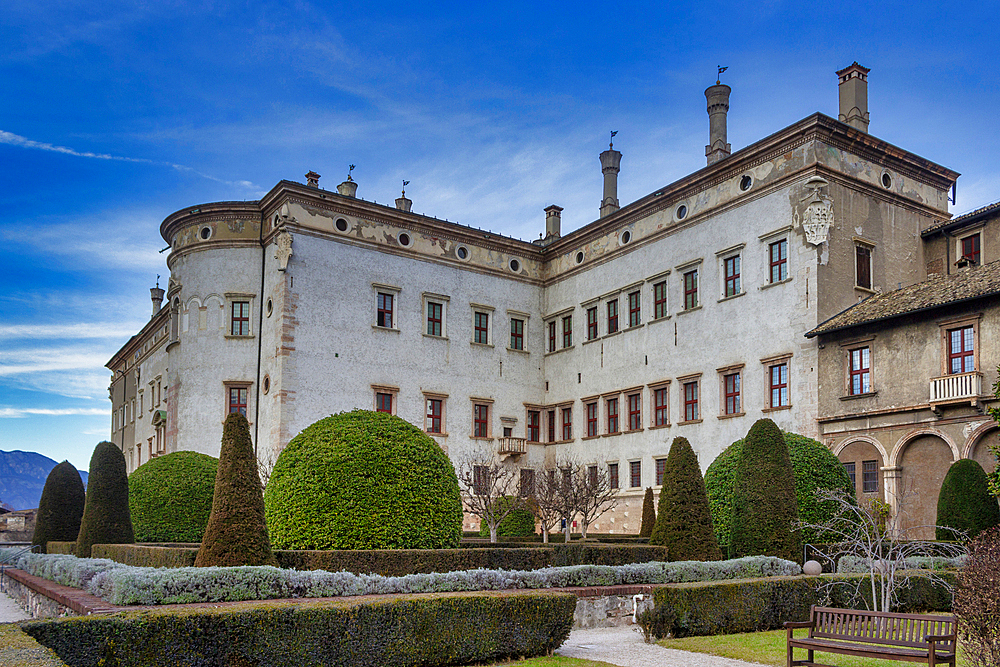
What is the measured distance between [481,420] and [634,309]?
845 cm

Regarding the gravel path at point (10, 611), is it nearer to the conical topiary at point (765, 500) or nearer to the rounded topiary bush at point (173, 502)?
the rounded topiary bush at point (173, 502)

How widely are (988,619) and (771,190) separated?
24.7 metres

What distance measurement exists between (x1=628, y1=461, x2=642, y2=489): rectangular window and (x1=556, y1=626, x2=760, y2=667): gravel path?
21482 mm

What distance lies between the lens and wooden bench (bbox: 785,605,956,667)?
9086 millimetres

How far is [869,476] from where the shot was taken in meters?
26.4

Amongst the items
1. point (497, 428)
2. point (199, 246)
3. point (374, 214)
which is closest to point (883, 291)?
point (497, 428)

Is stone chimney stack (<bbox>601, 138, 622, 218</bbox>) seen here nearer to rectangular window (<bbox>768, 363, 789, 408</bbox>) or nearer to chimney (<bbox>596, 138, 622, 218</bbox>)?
chimney (<bbox>596, 138, 622, 218</bbox>)

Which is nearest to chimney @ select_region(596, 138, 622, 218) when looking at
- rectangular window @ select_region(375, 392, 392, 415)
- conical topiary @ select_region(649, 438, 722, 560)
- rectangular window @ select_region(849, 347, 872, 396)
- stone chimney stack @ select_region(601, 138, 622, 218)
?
stone chimney stack @ select_region(601, 138, 622, 218)

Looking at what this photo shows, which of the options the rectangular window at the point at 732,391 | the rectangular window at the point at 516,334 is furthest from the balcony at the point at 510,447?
the rectangular window at the point at 732,391

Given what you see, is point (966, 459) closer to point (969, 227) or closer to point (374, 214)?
point (969, 227)

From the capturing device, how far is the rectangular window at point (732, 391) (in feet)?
102

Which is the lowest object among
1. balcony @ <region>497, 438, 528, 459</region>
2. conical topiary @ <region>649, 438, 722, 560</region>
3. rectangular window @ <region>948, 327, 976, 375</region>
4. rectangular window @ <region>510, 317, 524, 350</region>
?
conical topiary @ <region>649, 438, 722, 560</region>

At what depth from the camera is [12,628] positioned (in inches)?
315

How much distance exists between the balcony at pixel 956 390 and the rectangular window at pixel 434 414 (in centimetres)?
1983
